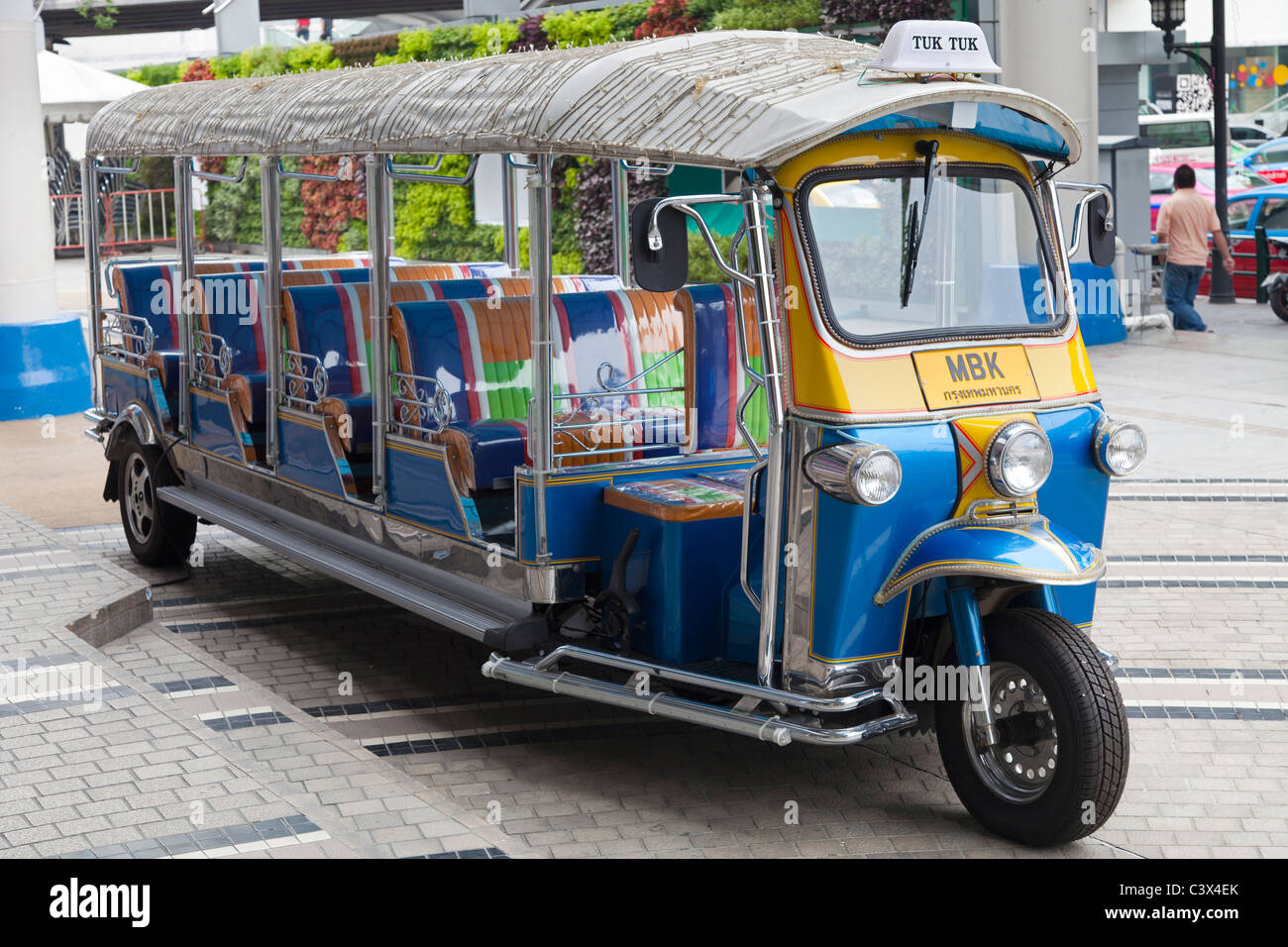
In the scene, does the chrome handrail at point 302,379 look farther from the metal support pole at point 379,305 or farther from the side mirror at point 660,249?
the side mirror at point 660,249

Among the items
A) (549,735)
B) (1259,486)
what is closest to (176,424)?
(549,735)

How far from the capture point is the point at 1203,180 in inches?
995

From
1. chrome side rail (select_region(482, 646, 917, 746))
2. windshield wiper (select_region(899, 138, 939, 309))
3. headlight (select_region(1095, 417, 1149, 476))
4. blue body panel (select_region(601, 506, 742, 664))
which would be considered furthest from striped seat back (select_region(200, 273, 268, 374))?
headlight (select_region(1095, 417, 1149, 476))

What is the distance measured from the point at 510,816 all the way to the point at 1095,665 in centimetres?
205

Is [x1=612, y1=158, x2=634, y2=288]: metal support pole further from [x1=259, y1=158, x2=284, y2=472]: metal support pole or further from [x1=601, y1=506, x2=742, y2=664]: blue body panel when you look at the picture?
[x1=601, y1=506, x2=742, y2=664]: blue body panel

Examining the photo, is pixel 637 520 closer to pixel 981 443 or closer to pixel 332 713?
pixel 981 443

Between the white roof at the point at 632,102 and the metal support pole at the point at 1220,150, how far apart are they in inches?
568

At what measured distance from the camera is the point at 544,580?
596cm

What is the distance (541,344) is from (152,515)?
4.18 meters

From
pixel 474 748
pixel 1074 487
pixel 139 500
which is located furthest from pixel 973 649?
pixel 139 500

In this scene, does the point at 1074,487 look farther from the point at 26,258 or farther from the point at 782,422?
the point at 26,258

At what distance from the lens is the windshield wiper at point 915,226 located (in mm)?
5469

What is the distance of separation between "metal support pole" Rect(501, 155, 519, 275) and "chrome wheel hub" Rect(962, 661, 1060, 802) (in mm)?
4818

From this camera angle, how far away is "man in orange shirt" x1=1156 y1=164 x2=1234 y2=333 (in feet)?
55.4
